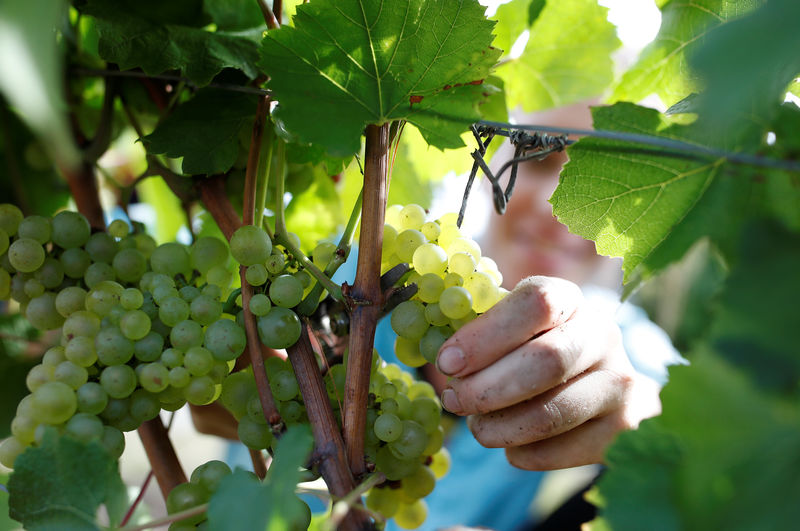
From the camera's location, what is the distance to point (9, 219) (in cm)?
41

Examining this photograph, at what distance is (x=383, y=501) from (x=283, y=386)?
6.5 inches

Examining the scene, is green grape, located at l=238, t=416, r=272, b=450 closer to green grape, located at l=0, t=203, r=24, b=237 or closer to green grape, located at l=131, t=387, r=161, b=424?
green grape, located at l=131, t=387, r=161, b=424

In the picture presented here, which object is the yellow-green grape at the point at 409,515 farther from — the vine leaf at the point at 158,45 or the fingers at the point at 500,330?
the vine leaf at the point at 158,45

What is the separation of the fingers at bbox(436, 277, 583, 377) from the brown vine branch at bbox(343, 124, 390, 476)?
5cm

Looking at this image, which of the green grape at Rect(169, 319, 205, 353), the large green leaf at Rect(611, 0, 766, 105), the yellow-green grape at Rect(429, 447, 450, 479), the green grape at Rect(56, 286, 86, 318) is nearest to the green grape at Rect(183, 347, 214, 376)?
the green grape at Rect(169, 319, 205, 353)

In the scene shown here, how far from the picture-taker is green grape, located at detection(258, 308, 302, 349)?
1.14 ft

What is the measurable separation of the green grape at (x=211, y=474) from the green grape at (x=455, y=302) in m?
0.17

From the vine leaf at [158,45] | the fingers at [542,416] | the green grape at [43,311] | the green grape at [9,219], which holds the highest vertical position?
the vine leaf at [158,45]

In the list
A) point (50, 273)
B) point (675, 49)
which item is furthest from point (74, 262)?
point (675, 49)

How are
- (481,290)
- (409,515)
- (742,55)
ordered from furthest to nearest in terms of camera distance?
1. (409,515)
2. (481,290)
3. (742,55)

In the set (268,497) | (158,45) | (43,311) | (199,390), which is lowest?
(268,497)

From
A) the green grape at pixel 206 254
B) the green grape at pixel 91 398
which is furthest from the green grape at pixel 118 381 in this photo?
the green grape at pixel 206 254

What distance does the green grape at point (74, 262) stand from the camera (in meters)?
0.41

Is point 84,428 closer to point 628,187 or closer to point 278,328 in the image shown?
point 278,328
